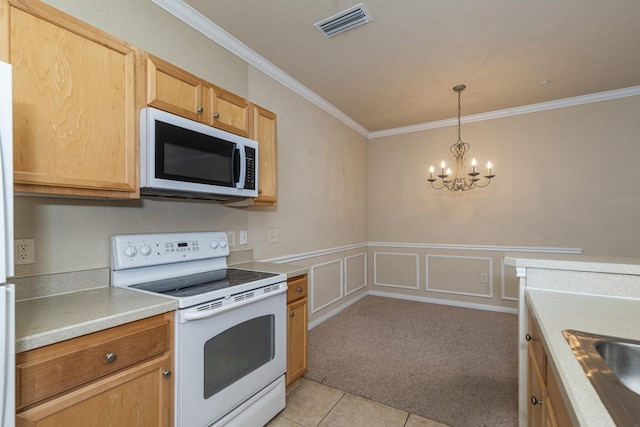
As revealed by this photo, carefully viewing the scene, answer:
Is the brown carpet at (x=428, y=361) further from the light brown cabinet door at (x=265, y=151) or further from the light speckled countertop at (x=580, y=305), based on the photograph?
the light brown cabinet door at (x=265, y=151)

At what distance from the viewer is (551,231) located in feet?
12.2

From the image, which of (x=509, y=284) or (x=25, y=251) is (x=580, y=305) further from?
(x=509, y=284)

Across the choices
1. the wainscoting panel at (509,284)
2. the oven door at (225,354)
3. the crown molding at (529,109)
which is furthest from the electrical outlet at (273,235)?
the wainscoting panel at (509,284)

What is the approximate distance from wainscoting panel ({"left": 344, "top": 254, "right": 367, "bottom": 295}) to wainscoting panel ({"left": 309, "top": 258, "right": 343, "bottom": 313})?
18 cm

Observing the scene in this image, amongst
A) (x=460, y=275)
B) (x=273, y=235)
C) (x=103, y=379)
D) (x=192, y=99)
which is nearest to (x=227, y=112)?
(x=192, y=99)

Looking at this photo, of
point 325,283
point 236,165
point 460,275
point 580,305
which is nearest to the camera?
point 580,305

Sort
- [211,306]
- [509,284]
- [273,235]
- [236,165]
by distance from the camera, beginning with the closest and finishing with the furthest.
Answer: [211,306] < [236,165] < [273,235] < [509,284]

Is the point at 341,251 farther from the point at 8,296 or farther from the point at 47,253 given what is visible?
the point at 8,296

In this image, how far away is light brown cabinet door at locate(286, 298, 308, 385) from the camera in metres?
2.08

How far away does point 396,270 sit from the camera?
15.2ft

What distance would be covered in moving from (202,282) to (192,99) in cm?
104

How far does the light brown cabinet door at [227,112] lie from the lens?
6.20 feet

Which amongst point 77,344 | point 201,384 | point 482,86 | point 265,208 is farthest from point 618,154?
point 77,344

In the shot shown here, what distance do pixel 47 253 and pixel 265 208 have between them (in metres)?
1.54
